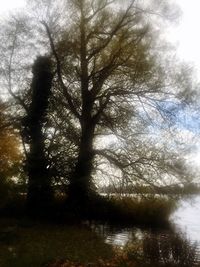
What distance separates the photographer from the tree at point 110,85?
25.6m

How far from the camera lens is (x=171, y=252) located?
12219mm

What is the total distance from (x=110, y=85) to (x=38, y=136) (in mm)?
5484

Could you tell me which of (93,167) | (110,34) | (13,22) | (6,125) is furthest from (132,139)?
(13,22)

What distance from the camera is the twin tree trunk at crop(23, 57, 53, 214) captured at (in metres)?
25.8

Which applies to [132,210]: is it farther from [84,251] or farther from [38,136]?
[84,251]

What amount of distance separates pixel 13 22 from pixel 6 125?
660 cm

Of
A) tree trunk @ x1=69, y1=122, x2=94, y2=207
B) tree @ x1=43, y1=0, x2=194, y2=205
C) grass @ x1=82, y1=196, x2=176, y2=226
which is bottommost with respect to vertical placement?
grass @ x1=82, y1=196, x2=176, y2=226

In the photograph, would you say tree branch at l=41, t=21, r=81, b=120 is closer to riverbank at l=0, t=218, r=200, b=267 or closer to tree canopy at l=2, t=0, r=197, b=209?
tree canopy at l=2, t=0, r=197, b=209

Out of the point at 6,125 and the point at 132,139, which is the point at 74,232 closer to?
the point at 132,139

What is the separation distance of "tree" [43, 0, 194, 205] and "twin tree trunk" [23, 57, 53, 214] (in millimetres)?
988

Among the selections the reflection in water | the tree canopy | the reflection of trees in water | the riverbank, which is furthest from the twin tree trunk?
the reflection of trees in water

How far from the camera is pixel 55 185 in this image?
26.4 m

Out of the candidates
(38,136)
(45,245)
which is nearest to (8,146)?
(38,136)

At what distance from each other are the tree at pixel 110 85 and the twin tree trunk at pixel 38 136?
99 cm
